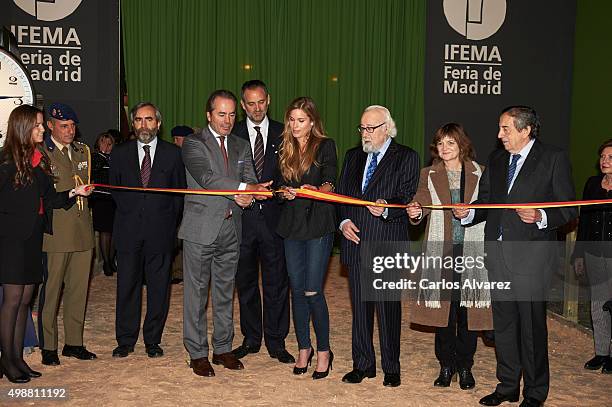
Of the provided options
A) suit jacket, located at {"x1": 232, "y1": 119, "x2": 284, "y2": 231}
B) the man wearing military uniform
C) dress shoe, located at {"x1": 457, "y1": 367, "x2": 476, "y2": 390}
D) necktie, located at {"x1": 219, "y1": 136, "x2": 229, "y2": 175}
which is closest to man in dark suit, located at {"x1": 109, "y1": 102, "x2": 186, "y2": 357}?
the man wearing military uniform

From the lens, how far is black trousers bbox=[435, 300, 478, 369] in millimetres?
4961

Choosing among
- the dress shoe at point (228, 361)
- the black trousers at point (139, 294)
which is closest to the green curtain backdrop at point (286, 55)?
the black trousers at point (139, 294)

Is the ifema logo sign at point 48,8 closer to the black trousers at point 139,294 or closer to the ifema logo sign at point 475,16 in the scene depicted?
the ifema logo sign at point 475,16

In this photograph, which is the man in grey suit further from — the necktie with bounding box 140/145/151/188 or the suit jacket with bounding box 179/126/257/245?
the necktie with bounding box 140/145/151/188

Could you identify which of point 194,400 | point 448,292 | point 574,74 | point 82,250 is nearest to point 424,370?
point 448,292

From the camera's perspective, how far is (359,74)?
1065 cm

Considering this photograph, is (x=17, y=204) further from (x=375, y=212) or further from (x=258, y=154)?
(x=375, y=212)

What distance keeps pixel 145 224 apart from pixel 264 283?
3.13 feet

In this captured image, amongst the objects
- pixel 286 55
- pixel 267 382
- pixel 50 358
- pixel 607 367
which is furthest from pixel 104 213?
pixel 607 367

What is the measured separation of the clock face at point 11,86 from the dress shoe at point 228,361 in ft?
8.31

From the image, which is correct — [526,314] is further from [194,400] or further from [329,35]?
[329,35]

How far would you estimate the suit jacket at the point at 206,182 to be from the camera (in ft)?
16.7

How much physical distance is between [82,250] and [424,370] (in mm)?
2497

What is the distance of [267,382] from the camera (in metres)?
5.11
